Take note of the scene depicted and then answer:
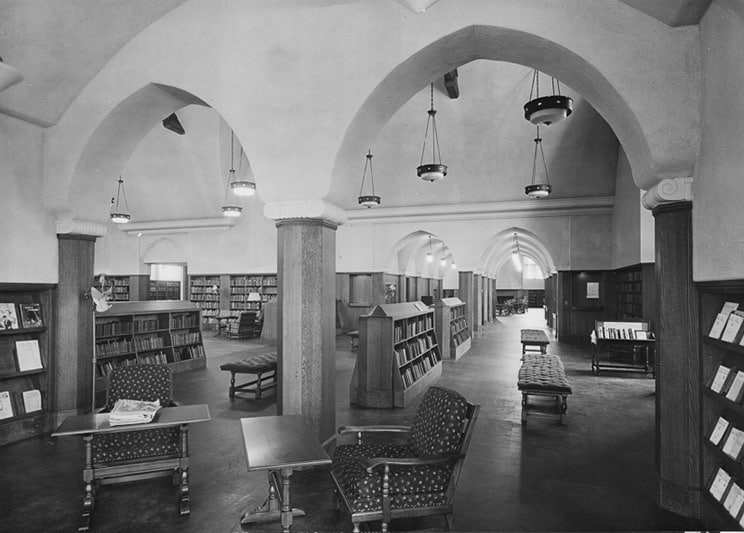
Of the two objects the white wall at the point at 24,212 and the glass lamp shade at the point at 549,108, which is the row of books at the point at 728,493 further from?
the white wall at the point at 24,212

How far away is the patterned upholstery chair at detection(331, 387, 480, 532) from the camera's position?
2.88m

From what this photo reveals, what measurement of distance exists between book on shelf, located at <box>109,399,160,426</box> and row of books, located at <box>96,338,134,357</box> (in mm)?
4649

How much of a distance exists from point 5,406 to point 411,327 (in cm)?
540

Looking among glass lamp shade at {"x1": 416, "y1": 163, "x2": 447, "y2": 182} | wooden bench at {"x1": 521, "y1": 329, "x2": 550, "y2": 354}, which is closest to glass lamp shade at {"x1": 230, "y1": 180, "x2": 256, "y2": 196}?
glass lamp shade at {"x1": 416, "y1": 163, "x2": 447, "y2": 182}

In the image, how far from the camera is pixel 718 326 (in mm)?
3230

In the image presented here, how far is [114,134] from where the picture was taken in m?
5.54

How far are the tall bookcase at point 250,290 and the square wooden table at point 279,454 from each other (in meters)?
13.6

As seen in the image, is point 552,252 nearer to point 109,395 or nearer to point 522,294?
point 109,395

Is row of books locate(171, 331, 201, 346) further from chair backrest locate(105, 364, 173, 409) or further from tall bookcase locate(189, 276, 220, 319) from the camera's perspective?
tall bookcase locate(189, 276, 220, 319)

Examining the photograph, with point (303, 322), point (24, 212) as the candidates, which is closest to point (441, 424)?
point (303, 322)

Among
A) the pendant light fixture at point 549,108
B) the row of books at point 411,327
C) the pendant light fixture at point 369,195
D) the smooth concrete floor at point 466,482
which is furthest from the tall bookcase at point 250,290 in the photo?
the pendant light fixture at point 549,108

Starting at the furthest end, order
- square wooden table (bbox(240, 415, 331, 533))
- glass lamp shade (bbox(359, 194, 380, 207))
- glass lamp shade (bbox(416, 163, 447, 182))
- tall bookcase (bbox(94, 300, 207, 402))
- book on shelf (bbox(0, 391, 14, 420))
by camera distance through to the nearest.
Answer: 1. glass lamp shade (bbox(359, 194, 380, 207))
2. glass lamp shade (bbox(416, 163, 447, 182))
3. tall bookcase (bbox(94, 300, 207, 402))
4. book on shelf (bbox(0, 391, 14, 420))
5. square wooden table (bbox(240, 415, 331, 533))

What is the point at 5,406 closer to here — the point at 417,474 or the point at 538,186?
the point at 417,474

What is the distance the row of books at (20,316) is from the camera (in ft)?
16.8
